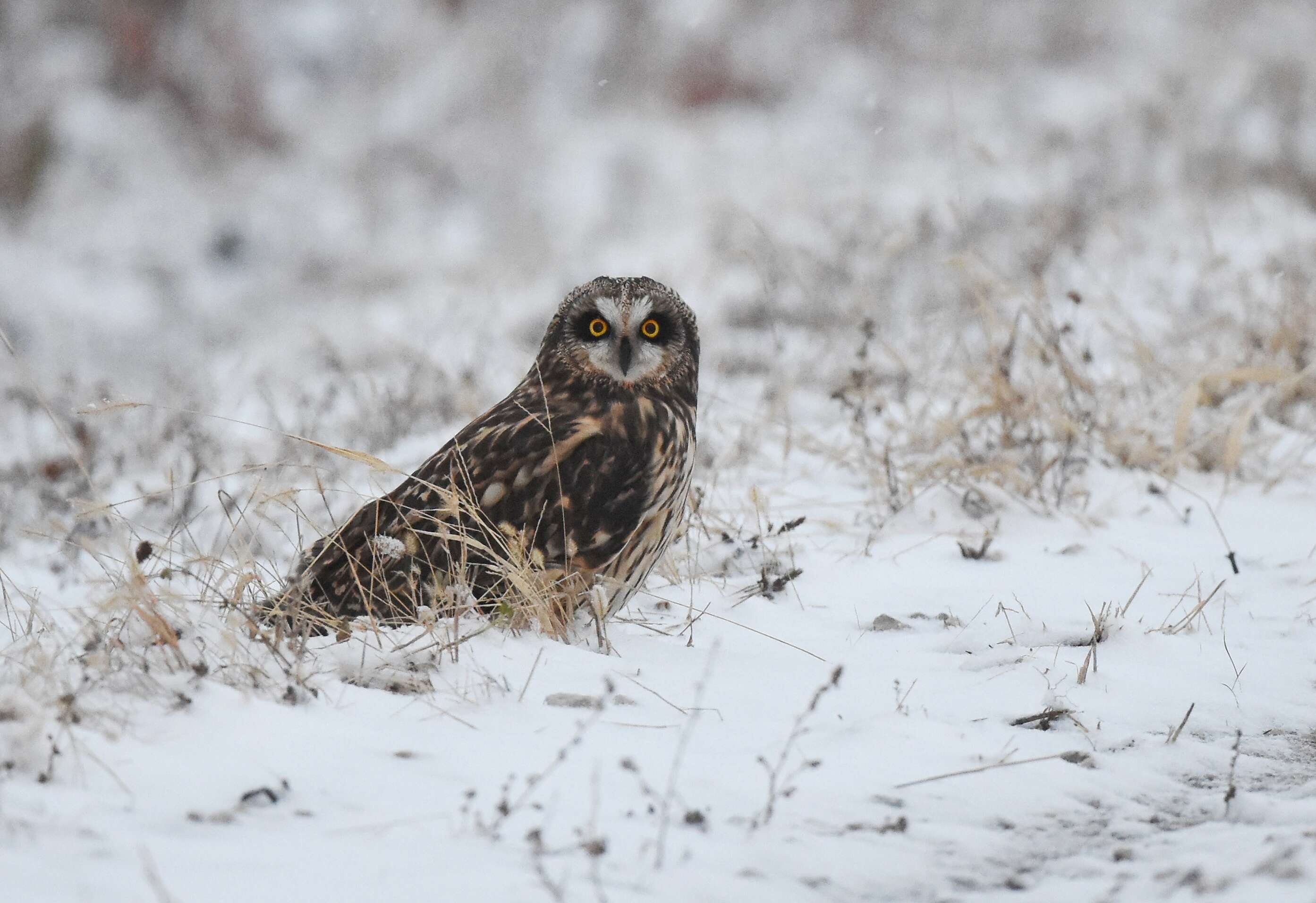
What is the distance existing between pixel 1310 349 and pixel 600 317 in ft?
11.5

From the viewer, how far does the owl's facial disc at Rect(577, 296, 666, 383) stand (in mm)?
3211

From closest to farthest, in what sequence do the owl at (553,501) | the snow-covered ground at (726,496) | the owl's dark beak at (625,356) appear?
the snow-covered ground at (726,496)
the owl at (553,501)
the owl's dark beak at (625,356)

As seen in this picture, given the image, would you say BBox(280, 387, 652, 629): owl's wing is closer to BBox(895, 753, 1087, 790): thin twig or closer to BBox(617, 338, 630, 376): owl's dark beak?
BBox(617, 338, 630, 376): owl's dark beak

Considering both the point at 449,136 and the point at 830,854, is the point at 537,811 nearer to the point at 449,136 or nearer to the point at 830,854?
the point at 830,854

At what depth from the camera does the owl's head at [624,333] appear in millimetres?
3217

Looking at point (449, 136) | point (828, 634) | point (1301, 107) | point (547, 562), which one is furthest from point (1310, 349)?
point (449, 136)

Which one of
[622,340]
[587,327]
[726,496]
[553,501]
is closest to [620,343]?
[622,340]

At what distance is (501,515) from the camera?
2938mm

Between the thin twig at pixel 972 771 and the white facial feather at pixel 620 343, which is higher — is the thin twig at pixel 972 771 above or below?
below

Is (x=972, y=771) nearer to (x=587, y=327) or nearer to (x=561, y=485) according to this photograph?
(x=561, y=485)

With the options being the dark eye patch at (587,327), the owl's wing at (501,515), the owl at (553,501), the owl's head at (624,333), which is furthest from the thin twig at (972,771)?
the dark eye patch at (587,327)

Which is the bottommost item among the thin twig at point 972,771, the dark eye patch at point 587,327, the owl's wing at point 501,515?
the thin twig at point 972,771

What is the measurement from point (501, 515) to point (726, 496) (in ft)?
5.97

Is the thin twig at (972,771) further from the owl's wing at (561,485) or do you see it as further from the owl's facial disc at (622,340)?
the owl's facial disc at (622,340)
